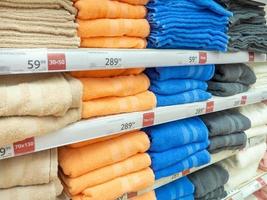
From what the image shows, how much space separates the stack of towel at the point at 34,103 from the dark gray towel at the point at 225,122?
53 cm

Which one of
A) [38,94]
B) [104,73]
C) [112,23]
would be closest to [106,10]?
[112,23]

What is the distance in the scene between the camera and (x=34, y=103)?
56 centimetres

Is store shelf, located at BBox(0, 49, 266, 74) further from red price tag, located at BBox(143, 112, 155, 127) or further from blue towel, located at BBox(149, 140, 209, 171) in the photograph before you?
blue towel, located at BBox(149, 140, 209, 171)

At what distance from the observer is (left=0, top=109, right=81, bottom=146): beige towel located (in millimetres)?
531

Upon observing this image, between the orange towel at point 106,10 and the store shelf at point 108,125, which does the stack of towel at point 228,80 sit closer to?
the store shelf at point 108,125

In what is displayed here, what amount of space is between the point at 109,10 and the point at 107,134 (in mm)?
278

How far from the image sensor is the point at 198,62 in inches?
34.2

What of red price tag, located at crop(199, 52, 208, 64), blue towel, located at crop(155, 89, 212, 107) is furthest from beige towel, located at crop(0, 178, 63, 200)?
red price tag, located at crop(199, 52, 208, 64)

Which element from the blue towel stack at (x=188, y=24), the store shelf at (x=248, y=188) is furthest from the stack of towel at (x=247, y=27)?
the store shelf at (x=248, y=188)

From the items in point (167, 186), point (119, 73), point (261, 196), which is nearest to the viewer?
point (119, 73)

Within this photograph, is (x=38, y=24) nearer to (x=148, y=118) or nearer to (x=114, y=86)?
(x=114, y=86)

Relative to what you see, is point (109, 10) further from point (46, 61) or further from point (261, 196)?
point (261, 196)

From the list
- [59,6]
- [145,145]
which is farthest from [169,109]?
[59,6]

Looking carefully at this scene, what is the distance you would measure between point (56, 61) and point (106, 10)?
A: 7.2 inches
